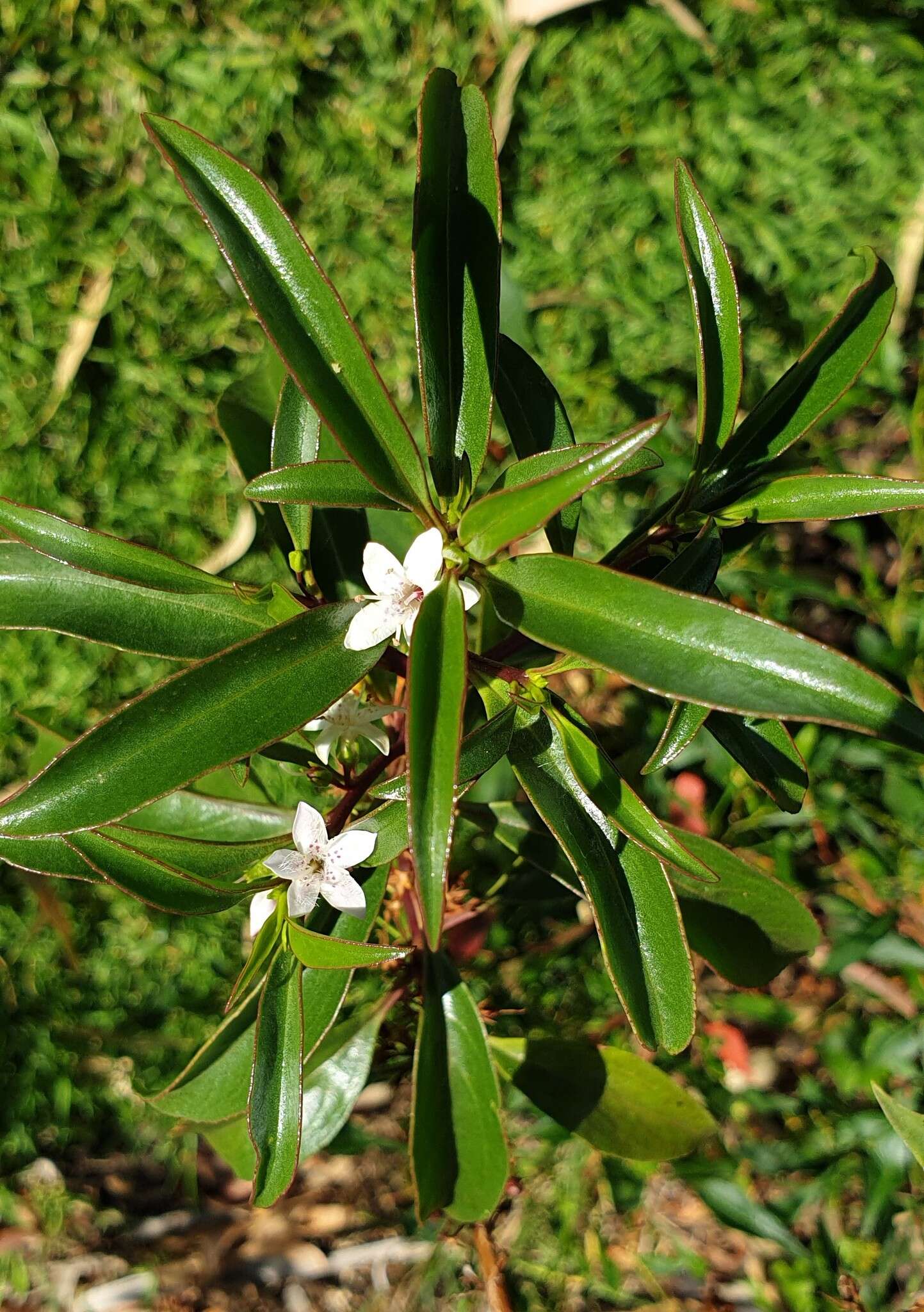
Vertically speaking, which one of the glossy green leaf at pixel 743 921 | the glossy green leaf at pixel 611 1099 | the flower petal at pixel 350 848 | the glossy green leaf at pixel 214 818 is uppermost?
the flower petal at pixel 350 848

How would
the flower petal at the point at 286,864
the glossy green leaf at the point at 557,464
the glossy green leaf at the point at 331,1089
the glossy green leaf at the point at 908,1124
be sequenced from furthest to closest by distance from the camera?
the glossy green leaf at the point at 331,1089 → the glossy green leaf at the point at 908,1124 → the flower petal at the point at 286,864 → the glossy green leaf at the point at 557,464

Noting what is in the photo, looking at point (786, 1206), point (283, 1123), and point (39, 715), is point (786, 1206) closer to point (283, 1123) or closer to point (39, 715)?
point (283, 1123)

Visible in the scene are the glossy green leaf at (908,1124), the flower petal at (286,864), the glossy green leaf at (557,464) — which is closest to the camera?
the glossy green leaf at (557,464)

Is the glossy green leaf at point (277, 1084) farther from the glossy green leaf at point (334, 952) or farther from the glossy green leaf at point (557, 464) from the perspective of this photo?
the glossy green leaf at point (557, 464)

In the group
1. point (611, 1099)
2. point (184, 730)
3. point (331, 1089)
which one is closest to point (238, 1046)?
point (331, 1089)

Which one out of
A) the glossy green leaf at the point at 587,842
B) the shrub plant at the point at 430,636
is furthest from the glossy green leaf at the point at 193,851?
the glossy green leaf at the point at 587,842

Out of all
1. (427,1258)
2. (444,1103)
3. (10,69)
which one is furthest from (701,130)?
(427,1258)

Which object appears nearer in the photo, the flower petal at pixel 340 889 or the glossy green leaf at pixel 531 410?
the flower petal at pixel 340 889

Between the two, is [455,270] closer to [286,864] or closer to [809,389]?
[809,389]
